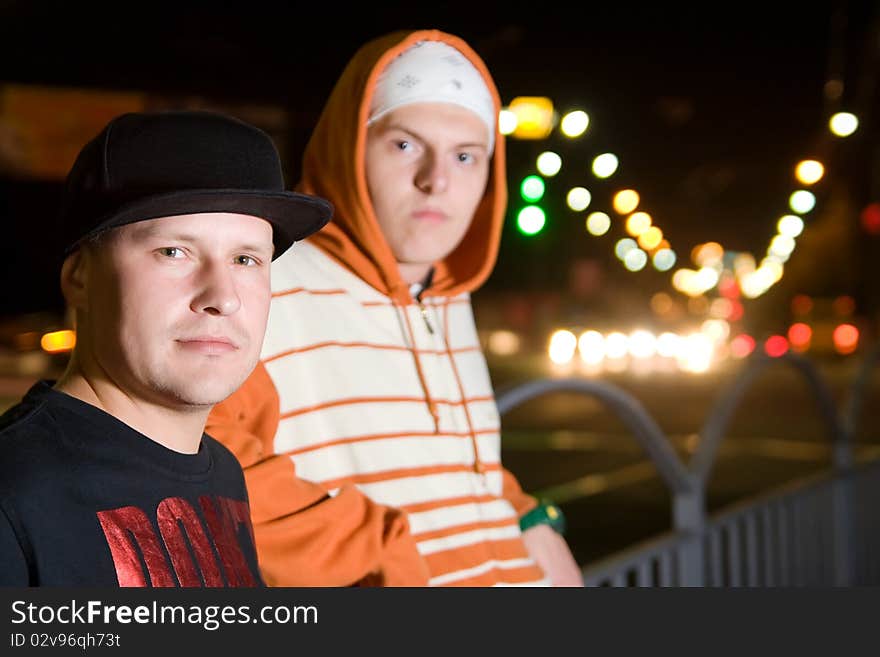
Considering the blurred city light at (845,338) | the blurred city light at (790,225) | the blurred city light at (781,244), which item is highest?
the blurred city light at (845,338)

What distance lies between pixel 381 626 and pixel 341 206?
0.83 meters

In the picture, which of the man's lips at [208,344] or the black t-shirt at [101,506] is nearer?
the black t-shirt at [101,506]

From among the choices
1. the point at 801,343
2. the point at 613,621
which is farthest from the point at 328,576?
the point at 801,343

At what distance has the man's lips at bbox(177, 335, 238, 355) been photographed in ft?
4.17

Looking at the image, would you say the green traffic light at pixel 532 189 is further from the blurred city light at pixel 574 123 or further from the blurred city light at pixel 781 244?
the blurred city light at pixel 781 244

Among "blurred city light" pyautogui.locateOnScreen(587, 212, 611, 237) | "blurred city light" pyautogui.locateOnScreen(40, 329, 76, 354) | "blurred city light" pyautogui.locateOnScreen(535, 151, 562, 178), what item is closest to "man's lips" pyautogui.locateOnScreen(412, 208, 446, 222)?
"blurred city light" pyautogui.locateOnScreen(535, 151, 562, 178)

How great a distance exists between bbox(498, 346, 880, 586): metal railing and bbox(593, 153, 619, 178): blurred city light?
1.87m

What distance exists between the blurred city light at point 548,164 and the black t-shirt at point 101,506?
5.04 m

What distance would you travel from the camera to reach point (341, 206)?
198cm

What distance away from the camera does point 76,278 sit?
1.31m

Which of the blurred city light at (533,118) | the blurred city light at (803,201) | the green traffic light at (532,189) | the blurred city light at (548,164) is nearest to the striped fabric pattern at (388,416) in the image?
the green traffic light at (532,189)

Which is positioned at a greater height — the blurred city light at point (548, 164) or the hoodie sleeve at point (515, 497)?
the blurred city light at point (548, 164)

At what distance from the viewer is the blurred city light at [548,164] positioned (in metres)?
6.22

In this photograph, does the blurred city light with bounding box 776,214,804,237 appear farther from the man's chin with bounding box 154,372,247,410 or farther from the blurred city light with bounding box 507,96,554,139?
the man's chin with bounding box 154,372,247,410
